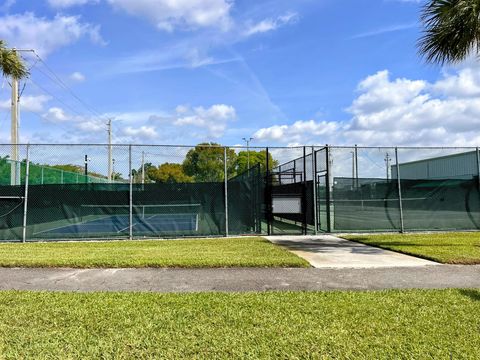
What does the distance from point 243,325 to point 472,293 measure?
3330mm

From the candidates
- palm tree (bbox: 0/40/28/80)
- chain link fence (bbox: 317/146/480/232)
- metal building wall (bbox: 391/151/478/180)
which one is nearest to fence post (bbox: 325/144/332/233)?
chain link fence (bbox: 317/146/480/232)

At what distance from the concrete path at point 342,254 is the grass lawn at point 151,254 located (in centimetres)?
54

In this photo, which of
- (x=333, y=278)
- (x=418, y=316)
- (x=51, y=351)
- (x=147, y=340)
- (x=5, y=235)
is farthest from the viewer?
(x=5, y=235)

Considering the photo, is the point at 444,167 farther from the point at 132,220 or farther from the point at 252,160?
the point at 252,160

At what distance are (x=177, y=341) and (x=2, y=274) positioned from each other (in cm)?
461

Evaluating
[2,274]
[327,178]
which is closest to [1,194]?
[2,274]

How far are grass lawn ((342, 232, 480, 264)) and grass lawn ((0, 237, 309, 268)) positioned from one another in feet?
9.12

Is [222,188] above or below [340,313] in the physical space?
above

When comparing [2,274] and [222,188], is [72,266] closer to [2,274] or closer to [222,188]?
[2,274]

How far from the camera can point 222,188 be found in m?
12.7

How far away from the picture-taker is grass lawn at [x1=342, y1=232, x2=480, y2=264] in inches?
320

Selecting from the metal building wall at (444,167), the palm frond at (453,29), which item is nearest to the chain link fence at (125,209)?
the palm frond at (453,29)

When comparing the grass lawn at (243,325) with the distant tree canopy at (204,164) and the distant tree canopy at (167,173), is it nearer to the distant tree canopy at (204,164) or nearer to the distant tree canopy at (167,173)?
the distant tree canopy at (204,164)

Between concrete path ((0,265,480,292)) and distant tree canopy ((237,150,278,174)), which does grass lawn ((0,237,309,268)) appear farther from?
distant tree canopy ((237,150,278,174))
